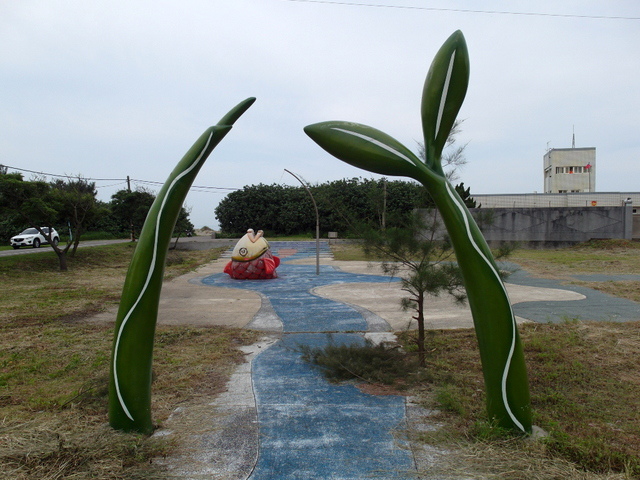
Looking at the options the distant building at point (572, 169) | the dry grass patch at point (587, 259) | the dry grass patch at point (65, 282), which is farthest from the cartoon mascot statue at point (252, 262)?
the distant building at point (572, 169)

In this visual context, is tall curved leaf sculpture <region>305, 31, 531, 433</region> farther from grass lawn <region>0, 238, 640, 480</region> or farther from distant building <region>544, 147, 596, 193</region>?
distant building <region>544, 147, 596, 193</region>

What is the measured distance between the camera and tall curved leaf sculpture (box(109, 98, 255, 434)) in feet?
11.8

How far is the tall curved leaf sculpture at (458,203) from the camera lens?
11.5ft

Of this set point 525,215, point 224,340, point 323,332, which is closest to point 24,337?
point 224,340

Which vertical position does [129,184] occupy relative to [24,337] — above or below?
above

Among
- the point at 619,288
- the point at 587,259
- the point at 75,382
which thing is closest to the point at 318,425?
the point at 75,382

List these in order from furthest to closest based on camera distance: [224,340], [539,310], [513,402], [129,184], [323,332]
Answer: [129,184] → [539,310] → [323,332] → [224,340] → [513,402]

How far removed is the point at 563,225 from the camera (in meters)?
23.8

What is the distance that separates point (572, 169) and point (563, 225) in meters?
20.1

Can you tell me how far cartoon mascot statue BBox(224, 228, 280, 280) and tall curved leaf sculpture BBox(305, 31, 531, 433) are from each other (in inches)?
435

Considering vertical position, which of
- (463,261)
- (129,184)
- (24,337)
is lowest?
(24,337)

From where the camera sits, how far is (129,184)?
33.4 m

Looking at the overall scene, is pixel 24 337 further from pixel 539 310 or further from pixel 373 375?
pixel 539 310

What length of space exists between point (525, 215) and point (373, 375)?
71.8ft
